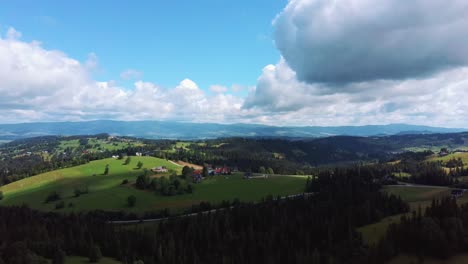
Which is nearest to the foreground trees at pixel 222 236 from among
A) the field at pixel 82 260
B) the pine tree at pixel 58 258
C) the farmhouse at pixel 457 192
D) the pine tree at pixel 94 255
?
the pine tree at pixel 94 255

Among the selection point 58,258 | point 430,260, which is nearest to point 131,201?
point 58,258

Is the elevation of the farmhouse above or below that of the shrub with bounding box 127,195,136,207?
above

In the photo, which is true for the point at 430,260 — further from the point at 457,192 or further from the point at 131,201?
the point at 131,201

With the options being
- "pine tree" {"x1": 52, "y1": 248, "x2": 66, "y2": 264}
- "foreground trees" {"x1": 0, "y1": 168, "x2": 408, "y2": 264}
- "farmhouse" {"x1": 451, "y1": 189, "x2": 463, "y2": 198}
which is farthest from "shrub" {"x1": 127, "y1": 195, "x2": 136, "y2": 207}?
"farmhouse" {"x1": 451, "y1": 189, "x2": 463, "y2": 198}

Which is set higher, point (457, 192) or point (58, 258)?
point (457, 192)

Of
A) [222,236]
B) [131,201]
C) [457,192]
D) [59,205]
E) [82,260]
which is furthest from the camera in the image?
[457,192]

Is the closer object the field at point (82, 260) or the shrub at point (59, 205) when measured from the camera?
the field at point (82, 260)

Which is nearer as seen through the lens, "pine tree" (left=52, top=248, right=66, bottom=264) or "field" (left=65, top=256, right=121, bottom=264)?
"pine tree" (left=52, top=248, right=66, bottom=264)

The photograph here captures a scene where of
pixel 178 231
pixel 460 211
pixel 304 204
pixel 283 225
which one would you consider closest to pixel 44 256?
pixel 178 231

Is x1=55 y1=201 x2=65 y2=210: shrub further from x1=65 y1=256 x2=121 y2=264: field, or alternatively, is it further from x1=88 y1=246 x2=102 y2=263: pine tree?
x1=88 y1=246 x2=102 y2=263: pine tree

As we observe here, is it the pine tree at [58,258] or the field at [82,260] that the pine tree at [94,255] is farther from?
the pine tree at [58,258]

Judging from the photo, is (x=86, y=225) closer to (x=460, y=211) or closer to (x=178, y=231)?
(x=178, y=231)
